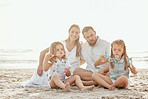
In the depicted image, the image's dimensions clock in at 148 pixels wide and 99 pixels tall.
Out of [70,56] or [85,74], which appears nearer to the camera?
[85,74]

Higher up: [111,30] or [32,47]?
[111,30]

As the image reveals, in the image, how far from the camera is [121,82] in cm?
352

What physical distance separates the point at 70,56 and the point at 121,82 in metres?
1.31

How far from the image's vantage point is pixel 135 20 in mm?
22641

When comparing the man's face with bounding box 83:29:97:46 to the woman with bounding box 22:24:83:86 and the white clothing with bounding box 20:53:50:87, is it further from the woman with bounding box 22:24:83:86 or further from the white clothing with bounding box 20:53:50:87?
the white clothing with bounding box 20:53:50:87

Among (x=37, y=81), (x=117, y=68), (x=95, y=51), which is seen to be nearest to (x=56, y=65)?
(x=37, y=81)

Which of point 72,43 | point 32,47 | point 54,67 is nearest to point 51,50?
point 54,67

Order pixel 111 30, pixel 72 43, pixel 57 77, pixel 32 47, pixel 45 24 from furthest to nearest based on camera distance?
pixel 45 24
pixel 32 47
pixel 111 30
pixel 72 43
pixel 57 77

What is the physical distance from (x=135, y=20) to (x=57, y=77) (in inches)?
819

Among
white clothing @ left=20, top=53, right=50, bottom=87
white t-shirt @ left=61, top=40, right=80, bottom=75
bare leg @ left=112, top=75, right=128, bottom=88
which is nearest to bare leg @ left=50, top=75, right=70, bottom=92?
white clothing @ left=20, top=53, right=50, bottom=87

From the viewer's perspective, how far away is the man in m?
4.04

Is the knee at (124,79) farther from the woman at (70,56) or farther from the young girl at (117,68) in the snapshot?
the woman at (70,56)

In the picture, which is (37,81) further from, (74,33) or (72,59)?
(74,33)

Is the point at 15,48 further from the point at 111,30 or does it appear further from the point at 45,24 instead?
the point at 111,30
